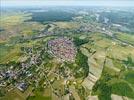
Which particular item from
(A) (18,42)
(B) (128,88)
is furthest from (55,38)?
(B) (128,88)

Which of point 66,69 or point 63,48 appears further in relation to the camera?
point 63,48

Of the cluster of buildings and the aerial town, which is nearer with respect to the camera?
the aerial town

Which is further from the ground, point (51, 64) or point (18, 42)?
point (51, 64)

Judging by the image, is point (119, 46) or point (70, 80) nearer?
point (70, 80)

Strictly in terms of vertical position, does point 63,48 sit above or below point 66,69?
below

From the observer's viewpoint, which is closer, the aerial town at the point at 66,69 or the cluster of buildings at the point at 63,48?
the aerial town at the point at 66,69

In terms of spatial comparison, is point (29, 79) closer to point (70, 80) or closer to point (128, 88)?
point (70, 80)

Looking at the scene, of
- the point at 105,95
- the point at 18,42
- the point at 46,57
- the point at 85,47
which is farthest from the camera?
the point at 18,42

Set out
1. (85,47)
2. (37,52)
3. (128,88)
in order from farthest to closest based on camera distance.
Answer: (85,47) → (37,52) → (128,88)
